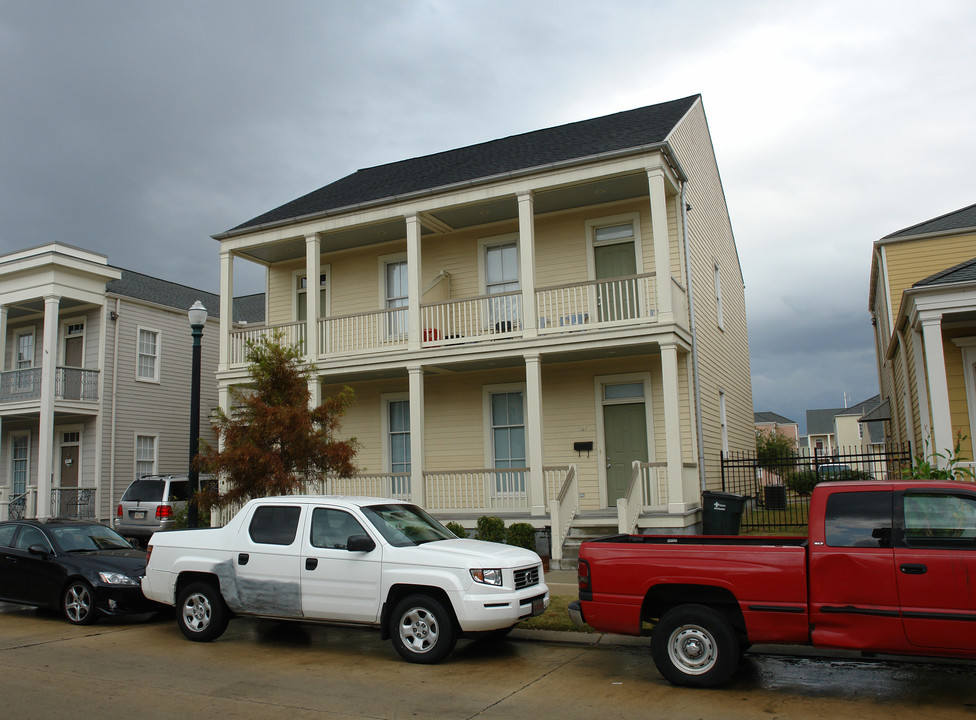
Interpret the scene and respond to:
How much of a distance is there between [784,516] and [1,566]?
48.4 feet

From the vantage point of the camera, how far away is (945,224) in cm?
1775

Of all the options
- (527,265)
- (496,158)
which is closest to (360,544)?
(527,265)

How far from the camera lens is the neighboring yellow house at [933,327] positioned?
38.5 feet

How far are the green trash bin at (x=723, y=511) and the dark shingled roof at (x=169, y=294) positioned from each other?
19189mm

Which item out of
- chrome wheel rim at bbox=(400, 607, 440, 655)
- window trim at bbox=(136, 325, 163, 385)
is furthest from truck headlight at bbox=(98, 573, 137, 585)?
window trim at bbox=(136, 325, 163, 385)

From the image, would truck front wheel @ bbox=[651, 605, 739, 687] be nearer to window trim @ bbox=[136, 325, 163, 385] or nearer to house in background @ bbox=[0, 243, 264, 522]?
house in background @ bbox=[0, 243, 264, 522]

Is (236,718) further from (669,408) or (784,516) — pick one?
(784,516)

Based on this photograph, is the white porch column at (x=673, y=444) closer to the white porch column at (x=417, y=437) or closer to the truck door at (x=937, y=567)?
the white porch column at (x=417, y=437)

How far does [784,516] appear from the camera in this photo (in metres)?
17.4

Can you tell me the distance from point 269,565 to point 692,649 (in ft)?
14.9

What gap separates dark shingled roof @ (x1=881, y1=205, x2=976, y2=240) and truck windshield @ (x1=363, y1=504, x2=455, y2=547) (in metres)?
13.6

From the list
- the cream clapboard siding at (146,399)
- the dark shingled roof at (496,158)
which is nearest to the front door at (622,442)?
the dark shingled roof at (496,158)

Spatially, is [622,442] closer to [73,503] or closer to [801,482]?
[801,482]

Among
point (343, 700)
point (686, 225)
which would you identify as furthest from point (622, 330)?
point (343, 700)
